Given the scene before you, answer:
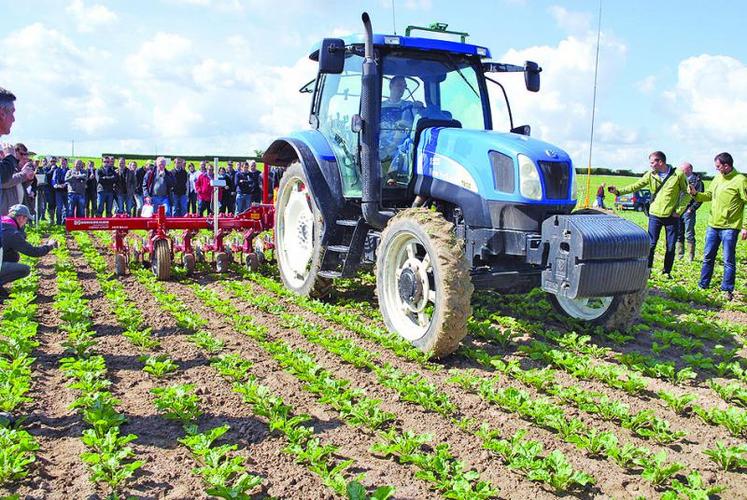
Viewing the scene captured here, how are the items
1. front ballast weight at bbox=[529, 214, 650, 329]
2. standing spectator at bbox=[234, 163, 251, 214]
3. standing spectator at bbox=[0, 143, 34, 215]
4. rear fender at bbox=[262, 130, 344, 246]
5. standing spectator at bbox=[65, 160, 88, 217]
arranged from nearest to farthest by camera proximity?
1. front ballast weight at bbox=[529, 214, 650, 329]
2. standing spectator at bbox=[0, 143, 34, 215]
3. rear fender at bbox=[262, 130, 344, 246]
4. standing spectator at bbox=[65, 160, 88, 217]
5. standing spectator at bbox=[234, 163, 251, 214]

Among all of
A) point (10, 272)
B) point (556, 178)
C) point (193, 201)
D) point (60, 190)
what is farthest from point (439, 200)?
point (193, 201)

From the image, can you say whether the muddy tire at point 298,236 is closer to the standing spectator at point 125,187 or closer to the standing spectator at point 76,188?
the standing spectator at point 76,188

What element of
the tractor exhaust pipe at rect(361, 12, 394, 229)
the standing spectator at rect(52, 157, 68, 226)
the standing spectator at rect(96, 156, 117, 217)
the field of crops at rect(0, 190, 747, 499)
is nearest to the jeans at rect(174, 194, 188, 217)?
the standing spectator at rect(96, 156, 117, 217)

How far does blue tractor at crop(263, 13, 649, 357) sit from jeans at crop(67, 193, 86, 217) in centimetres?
991

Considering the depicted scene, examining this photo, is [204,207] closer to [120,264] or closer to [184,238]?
[184,238]

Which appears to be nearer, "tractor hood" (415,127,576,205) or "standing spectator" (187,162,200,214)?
"tractor hood" (415,127,576,205)

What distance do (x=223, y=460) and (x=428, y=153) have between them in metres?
3.19

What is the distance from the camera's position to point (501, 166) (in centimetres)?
499

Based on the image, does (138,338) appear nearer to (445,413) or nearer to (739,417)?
(445,413)

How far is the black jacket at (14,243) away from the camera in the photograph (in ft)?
16.0

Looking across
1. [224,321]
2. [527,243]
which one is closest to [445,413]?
[527,243]

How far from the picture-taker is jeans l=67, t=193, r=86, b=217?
48.5ft

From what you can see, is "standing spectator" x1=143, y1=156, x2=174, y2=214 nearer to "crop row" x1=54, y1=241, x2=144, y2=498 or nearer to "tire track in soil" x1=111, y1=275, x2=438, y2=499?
"crop row" x1=54, y1=241, x2=144, y2=498

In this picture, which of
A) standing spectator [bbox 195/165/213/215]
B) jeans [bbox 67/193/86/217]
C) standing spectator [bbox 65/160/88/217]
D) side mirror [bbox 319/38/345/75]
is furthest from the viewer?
standing spectator [bbox 195/165/213/215]
